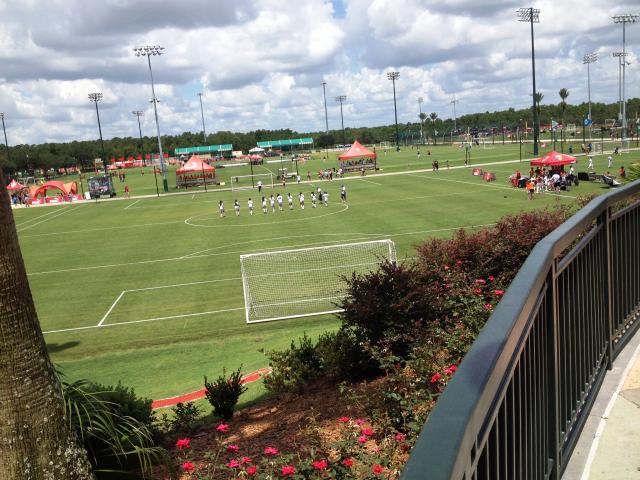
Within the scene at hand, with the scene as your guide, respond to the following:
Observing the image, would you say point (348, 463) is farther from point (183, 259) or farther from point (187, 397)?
point (183, 259)

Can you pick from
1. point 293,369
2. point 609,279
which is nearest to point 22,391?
point 609,279

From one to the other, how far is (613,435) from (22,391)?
4.33 metres

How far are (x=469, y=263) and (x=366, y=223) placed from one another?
2930 centimetres

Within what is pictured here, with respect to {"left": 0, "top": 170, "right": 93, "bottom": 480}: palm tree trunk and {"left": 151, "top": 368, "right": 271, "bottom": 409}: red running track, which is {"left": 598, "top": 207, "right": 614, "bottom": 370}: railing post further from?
{"left": 151, "top": 368, "right": 271, "bottom": 409}: red running track

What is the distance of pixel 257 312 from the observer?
2159 cm

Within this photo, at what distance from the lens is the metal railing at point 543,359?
61.8 inches

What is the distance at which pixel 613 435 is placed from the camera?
4.13 meters

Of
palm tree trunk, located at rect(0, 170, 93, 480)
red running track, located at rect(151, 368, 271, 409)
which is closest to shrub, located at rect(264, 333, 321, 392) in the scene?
red running track, located at rect(151, 368, 271, 409)

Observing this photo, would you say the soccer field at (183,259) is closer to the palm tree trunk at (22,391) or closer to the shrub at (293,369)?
the shrub at (293,369)

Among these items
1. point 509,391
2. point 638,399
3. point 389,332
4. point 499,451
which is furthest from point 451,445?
point 389,332

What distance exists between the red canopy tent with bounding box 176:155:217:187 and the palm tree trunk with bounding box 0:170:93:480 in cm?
7331

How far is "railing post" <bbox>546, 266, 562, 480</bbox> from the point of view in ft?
10.8

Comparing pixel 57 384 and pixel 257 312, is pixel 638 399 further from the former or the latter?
pixel 257 312

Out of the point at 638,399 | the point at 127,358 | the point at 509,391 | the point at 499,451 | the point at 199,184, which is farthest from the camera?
the point at 199,184
